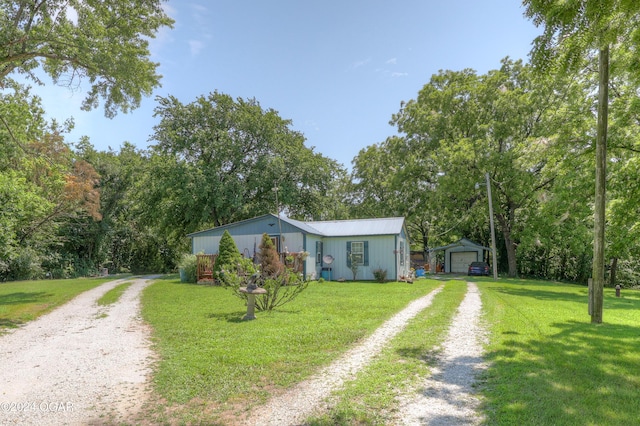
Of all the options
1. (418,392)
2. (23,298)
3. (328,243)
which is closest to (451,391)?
(418,392)

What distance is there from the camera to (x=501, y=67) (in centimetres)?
2706

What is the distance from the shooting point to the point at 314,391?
160 inches

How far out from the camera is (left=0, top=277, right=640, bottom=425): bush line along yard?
3.56 meters

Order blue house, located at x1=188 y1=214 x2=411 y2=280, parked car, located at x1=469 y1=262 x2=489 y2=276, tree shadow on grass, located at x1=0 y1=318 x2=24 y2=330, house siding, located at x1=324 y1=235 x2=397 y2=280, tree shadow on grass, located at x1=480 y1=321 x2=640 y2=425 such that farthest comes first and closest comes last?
parked car, located at x1=469 y1=262 x2=489 y2=276
house siding, located at x1=324 y1=235 x2=397 y2=280
blue house, located at x1=188 y1=214 x2=411 y2=280
tree shadow on grass, located at x1=0 y1=318 x2=24 y2=330
tree shadow on grass, located at x1=480 y1=321 x2=640 y2=425

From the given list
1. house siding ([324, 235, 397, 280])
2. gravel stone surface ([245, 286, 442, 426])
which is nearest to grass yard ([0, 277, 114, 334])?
gravel stone surface ([245, 286, 442, 426])

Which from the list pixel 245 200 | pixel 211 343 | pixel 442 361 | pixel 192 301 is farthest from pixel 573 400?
pixel 245 200

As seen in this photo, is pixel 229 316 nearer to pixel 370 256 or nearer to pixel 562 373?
pixel 562 373

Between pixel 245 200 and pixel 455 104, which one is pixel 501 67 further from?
pixel 245 200

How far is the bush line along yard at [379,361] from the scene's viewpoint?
3.56 metres

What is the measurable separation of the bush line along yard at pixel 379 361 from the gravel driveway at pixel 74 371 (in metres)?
0.31

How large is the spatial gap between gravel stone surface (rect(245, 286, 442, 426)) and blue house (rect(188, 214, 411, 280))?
1283 centimetres

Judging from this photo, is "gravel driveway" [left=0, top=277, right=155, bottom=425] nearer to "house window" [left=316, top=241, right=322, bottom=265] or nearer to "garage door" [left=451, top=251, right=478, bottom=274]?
"house window" [left=316, top=241, right=322, bottom=265]

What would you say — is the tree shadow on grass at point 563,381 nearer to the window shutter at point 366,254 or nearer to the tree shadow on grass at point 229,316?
the tree shadow on grass at point 229,316

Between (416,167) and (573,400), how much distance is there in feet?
82.5
